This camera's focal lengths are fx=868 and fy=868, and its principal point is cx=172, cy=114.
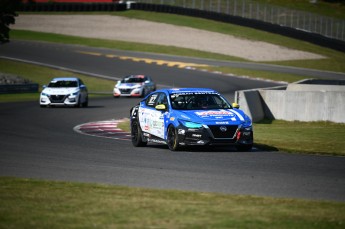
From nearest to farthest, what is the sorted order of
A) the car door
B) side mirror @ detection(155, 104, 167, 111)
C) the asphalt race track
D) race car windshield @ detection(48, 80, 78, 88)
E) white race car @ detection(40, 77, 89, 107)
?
the asphalt race track → side mirror @ detection(155, 104, 167, 111) → the car door → white race car @ detection(40, 77, 89, 107) → race car windshield @ detection(48, 80, 78, 88)

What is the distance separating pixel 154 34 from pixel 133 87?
29.1m

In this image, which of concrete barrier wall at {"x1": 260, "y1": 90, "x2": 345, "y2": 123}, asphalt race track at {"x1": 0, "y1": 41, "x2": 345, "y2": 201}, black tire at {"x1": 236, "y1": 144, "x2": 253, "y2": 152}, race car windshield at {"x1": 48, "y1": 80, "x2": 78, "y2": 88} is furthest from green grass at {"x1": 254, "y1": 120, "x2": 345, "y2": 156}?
race car windshield at {"x1": 48, "y1": 80, "x2": 78, "y2": 88}

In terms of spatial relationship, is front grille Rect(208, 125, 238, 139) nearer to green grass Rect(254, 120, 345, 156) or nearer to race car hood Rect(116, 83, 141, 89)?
green grass Rect(254, 120, 345, 156)

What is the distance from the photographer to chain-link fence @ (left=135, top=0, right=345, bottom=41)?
6234cm

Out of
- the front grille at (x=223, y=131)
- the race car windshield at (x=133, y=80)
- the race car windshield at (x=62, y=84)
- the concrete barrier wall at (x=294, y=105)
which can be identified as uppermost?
the front grille at (x=223, y=131)

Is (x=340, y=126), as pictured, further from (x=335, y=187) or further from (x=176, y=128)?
(x=335, y=187)

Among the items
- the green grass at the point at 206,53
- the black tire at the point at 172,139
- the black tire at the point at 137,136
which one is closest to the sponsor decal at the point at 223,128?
the black tire at the point at 172,139

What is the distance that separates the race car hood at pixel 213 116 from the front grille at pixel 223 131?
101 mm

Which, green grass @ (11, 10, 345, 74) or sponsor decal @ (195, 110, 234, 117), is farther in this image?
green grass @ (11, 10, 345, 74)

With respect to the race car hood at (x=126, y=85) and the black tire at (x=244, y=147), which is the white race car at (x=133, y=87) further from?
the black tire at (x=244, y=147)

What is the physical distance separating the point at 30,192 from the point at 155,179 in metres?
2.27

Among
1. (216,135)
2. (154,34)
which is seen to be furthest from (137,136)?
(154,34)

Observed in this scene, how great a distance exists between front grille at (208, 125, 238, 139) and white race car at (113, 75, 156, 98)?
2448 cm

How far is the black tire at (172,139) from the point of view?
57.6 feet
